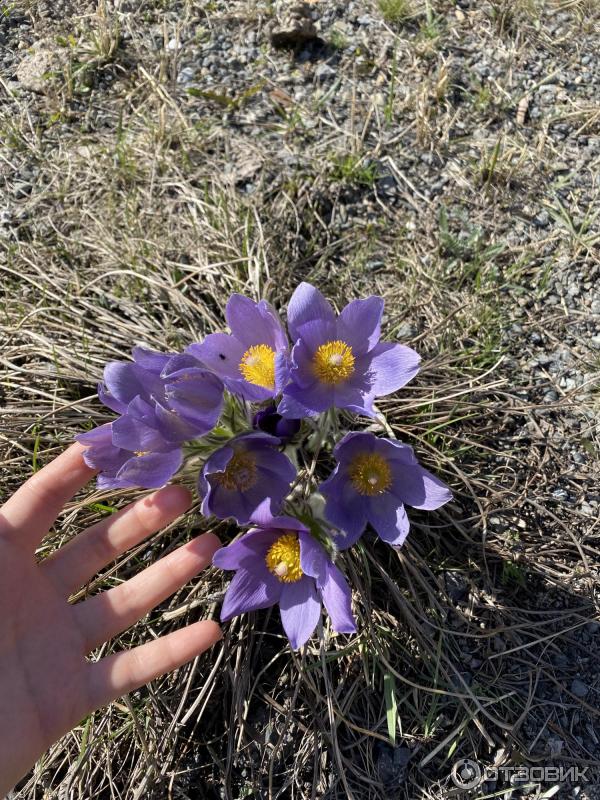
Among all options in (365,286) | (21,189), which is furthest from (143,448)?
(21,189)

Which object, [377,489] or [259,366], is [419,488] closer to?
[377,489]

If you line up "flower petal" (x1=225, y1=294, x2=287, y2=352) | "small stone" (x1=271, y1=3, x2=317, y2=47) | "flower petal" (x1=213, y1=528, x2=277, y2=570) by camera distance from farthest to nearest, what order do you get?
"small stone" (x1=271, y1=3, x2=317, y2=47)
"flower petal" (x1=225, y1=294, x2=287, y2=352)
"flower petal" (x1=213, y1=528, x2=277, y2=570)

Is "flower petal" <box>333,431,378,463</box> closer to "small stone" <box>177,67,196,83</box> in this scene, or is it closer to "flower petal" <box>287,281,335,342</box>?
"flower petal" <box>287,281,335,342</box>

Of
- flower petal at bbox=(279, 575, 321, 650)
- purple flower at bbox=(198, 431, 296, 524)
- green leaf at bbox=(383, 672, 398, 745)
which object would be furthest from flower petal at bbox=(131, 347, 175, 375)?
green leaf at bbox=(383, 672, 398, 745)

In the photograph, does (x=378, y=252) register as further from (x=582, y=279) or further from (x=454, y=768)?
(x=454, y=768)

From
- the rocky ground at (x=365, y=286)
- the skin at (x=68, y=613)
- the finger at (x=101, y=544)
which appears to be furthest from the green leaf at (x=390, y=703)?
the finger at (x=101, y=544)
